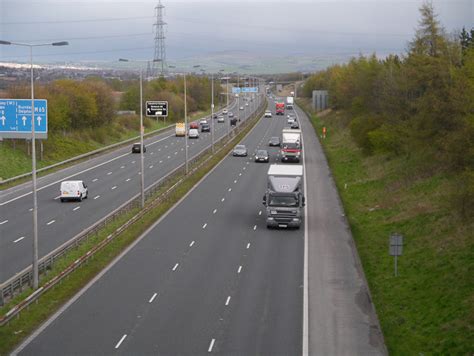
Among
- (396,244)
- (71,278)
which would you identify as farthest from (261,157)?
(71,278)

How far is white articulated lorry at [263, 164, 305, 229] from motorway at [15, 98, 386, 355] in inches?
30.8

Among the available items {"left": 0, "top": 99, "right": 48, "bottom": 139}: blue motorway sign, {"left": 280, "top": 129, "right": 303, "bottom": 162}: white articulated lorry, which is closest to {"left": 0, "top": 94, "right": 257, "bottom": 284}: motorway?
{"left": 0, "top": 99, "right": 48, "bottom": 139}: blue motorway sign

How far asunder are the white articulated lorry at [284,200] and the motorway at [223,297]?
78 centimetres

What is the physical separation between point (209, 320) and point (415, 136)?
106 feet

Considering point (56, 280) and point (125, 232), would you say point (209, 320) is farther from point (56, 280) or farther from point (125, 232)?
point (125, 232)

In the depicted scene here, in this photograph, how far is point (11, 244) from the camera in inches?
1460

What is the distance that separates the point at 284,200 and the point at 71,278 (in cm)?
1575

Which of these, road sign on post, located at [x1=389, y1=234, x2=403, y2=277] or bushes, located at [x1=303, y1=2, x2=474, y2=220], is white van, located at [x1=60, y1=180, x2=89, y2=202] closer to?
bushes, located at [x1=303, y1=2, x2=474, y2=220]

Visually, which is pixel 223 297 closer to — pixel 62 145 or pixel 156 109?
pixel 156 109

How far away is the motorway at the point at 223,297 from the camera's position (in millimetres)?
22625

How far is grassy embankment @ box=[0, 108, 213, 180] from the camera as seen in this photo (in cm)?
6762

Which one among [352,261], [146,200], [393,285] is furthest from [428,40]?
[393,285]

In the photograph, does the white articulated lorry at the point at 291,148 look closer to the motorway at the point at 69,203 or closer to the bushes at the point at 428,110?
the bushes at the point at 428,110

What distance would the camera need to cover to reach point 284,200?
42.8 m
